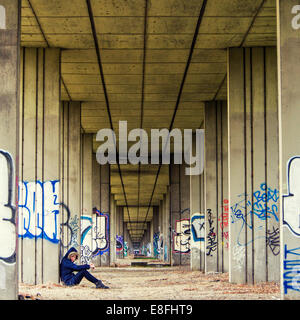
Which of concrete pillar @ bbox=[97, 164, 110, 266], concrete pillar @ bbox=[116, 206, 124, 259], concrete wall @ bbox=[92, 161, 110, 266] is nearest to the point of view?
concrete pillar @ bbox=[97, 164, 110, 266]

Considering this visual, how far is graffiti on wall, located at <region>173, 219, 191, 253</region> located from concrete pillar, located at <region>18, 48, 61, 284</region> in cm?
2147

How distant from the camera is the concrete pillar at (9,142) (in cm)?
1240

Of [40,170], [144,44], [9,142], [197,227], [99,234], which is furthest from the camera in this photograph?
[99,234]

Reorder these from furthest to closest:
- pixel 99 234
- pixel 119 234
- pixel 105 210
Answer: pixel 119 234 < pixel 99 234 < pixel 105 210

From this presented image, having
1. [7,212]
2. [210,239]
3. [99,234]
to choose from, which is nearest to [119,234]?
[99,234]

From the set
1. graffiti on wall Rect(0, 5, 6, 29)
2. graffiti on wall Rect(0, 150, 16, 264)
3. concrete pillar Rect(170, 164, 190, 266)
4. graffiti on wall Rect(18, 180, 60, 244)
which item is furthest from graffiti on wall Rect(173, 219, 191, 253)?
graffiti on wall Rect(0, 5, 6, 29)

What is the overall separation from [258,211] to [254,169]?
135cm

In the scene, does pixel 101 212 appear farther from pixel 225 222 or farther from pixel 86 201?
pixel 225 222

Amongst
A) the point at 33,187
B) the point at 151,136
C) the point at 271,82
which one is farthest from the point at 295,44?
the point at 151,136

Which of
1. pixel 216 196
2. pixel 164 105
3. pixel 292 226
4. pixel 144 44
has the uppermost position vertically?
pixel 144 44

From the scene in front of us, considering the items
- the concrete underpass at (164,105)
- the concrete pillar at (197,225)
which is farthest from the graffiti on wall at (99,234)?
the concrete underpass at (164,105)

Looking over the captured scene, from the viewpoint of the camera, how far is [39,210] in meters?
19.7

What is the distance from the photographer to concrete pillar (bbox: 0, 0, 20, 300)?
40.7 feet

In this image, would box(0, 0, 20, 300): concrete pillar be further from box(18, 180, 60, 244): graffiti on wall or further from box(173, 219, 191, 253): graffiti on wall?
box(173, 219, 191, 253): graffiti on wall
